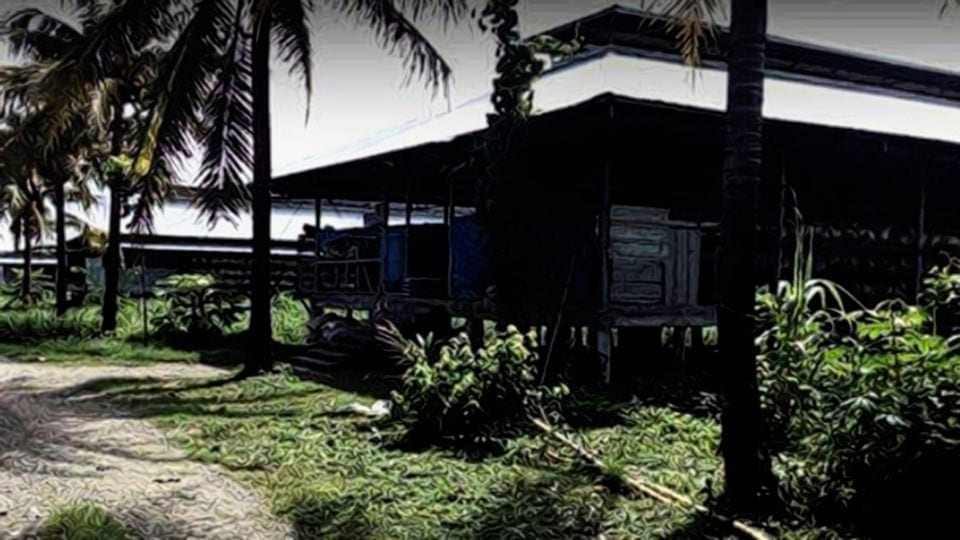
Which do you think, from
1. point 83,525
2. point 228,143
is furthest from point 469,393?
point 228,143

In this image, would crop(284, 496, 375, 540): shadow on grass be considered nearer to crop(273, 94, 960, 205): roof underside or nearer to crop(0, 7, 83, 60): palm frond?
crop(273, 94, 960, 205): roof underside

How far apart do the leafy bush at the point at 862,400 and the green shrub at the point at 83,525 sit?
3.92 metres

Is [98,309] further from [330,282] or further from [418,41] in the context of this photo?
[418,41]

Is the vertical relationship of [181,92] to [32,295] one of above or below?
above

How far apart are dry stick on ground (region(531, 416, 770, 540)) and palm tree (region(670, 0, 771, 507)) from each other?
198 millimetres

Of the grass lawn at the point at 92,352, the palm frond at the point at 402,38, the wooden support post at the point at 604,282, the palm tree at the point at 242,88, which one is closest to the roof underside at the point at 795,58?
the palm frond at the point at 402,38

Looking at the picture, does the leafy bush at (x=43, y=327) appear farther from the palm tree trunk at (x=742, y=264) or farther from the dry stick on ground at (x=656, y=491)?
the palm tree trunk at (x=742, y=264)

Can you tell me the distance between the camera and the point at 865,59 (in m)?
15.9

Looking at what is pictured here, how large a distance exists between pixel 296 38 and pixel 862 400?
949cm

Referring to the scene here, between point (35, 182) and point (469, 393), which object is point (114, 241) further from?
point (469, 393)

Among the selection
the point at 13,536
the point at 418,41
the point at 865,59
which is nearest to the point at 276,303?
the point at 418,41

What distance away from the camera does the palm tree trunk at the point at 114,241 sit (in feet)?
51.4

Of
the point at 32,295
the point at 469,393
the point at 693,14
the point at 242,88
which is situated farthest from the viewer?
the point at 32,295

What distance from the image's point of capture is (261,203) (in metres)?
10.9
